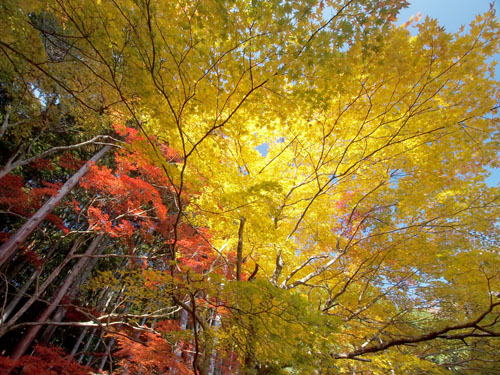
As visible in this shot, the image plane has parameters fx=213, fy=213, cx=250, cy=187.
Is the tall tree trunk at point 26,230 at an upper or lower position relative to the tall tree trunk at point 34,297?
upper

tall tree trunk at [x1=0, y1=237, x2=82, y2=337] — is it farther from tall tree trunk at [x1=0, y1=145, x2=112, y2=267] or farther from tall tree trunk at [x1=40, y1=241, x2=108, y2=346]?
tall tree trunk at [x1=40, y1=241, x2=108, y2=346]

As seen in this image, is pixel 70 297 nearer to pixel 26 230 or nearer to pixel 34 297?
pixel 26 230

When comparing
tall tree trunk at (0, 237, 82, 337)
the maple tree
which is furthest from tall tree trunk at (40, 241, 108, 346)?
the maple tree

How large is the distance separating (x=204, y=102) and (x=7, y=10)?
4.31 metres

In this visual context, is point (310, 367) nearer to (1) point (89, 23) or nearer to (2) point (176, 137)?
(2) point (176, 137)

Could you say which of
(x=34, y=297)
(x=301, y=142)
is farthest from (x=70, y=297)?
(x=301, y=142)

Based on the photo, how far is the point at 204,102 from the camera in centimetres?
229

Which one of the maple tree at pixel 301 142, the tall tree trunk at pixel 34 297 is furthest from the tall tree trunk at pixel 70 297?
the maple tree at pixel 301 142

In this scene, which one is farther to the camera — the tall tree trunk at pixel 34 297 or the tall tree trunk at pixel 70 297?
the tall tree trunk at pixel 70 297

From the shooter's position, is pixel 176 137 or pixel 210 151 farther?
pixel 210 151

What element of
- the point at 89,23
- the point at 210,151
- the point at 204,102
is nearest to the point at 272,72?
the point at 204,102

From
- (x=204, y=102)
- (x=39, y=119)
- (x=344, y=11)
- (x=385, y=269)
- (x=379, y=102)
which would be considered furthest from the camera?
(x=39, y=119)

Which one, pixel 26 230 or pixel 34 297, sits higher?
pixel 26 230

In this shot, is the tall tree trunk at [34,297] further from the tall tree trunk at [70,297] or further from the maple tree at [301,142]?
the tall tree trunk at [70,297]
